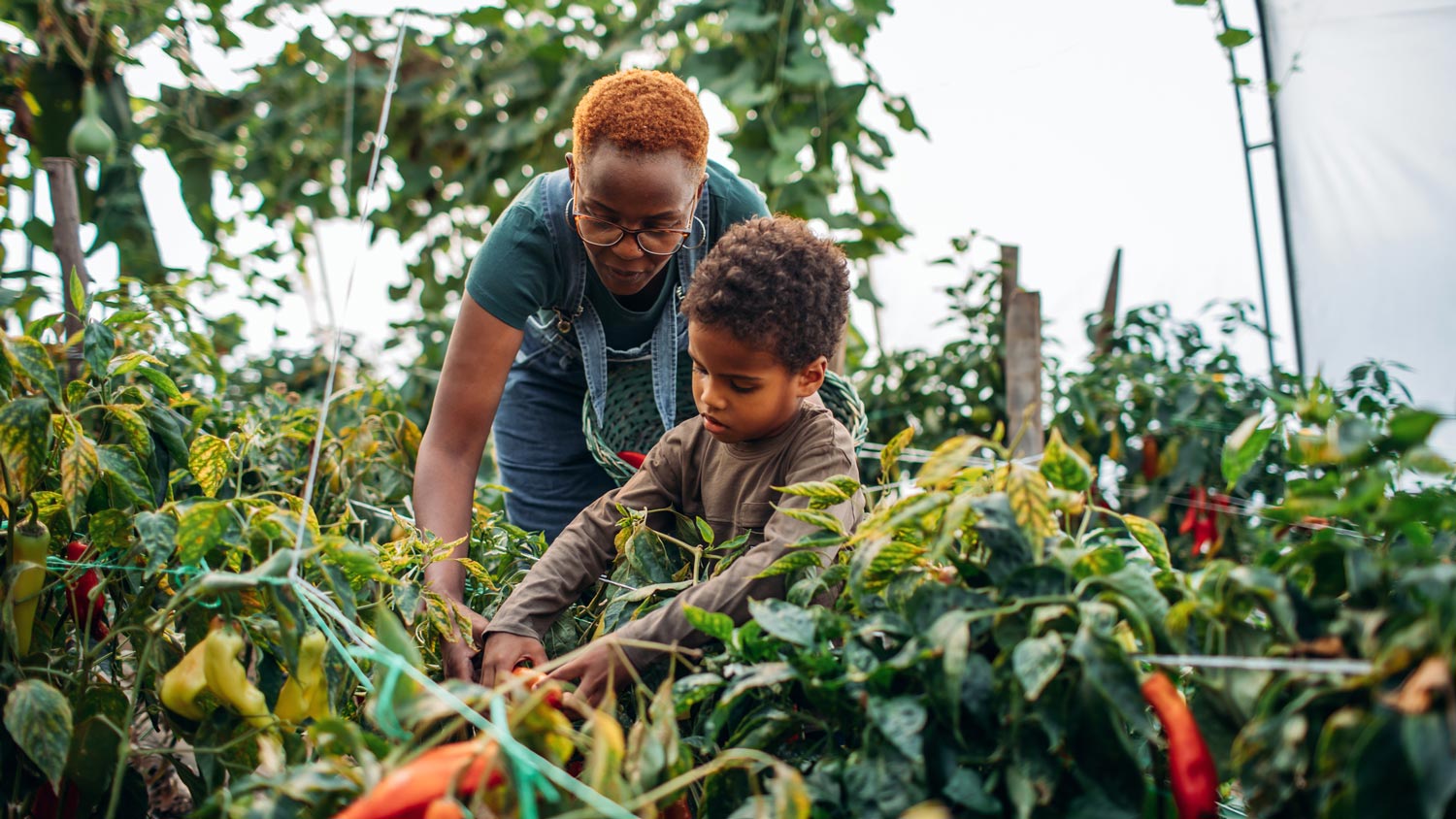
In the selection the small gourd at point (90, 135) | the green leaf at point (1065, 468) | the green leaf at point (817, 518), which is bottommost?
the green leaf at point (817, 518)

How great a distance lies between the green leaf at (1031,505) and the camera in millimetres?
737

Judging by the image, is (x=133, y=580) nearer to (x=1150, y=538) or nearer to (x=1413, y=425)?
(x=1150, y=538)

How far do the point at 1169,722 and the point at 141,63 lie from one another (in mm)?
3124

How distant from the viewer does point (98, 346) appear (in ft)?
3.48

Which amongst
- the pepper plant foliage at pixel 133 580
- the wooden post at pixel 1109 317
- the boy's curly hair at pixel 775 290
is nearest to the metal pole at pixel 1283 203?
the wooden post at pixel 1109 317

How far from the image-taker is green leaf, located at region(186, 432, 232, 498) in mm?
1090

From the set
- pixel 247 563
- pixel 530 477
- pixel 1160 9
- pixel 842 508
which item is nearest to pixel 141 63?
pixel 530 477

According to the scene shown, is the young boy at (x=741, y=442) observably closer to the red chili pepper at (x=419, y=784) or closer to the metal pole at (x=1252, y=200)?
the red chili pepper at (x=419, y=784)

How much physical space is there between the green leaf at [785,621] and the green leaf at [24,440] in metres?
0.68

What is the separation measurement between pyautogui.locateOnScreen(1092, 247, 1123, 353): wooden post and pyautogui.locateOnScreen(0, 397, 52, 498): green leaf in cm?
235

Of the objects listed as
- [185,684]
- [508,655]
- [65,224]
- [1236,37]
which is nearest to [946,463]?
[508,655]

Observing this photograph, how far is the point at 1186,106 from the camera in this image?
3.03 m

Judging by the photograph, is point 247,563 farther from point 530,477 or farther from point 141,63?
point 141,63

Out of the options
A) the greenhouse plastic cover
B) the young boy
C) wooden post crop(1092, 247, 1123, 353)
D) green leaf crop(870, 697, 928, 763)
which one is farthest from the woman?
the greenhouse plastic cover
